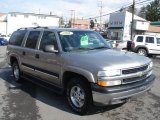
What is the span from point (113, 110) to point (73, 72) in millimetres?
1294

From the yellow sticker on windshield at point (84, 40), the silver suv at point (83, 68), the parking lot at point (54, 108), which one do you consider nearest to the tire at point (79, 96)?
the silver suv at point (83, 68)

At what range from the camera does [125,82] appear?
5375mm

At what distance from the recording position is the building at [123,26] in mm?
49000

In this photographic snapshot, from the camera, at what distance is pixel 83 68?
5520 mm

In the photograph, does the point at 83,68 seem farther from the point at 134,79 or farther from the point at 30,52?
the point at 30,52

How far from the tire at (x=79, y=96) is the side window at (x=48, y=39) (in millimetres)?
1101

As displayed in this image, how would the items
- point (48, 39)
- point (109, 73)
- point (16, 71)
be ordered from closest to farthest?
point (109, 73) < point (48, 39) < point (16, 71)

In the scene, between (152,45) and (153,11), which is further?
(153,11)

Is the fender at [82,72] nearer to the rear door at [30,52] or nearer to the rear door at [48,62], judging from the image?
the rear door at [48,62]

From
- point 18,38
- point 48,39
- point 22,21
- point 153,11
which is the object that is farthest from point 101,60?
point 153,11

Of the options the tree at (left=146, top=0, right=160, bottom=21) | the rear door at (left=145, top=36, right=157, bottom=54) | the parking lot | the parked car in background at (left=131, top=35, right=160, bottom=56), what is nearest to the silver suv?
the parking lot

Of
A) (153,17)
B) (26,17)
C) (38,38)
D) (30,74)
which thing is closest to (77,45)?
(38,38)

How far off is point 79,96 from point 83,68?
2.36 ft

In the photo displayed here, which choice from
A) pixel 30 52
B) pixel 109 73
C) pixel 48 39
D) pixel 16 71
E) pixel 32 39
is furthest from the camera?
pixel 16 71
